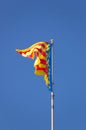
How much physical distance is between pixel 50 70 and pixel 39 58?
586mm

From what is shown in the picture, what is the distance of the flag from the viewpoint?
9.71 metres

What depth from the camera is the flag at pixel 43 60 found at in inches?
382

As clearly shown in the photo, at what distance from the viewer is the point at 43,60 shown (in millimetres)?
9797

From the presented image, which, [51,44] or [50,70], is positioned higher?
[51,44]

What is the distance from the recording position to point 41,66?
9703 mm

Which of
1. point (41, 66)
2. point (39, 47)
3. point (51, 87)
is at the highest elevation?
point (39, 47)

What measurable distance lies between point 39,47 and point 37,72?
2.83 ft

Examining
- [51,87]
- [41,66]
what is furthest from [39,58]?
[51,87]

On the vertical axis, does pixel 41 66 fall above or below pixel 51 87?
above

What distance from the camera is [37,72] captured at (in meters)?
9.71

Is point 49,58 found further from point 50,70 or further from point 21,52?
point 21,52

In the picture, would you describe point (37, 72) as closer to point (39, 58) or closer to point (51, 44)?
point (39, 58)

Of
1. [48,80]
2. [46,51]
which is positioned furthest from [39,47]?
[48,80]

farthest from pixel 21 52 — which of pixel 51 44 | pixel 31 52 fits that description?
pixel 51 44
